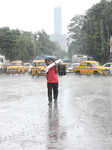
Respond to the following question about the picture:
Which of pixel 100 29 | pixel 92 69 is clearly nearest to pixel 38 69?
pixel 92 69

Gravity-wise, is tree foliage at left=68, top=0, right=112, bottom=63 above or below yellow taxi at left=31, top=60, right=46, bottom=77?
above

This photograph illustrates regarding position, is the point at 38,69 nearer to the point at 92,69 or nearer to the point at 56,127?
the point at 92,69

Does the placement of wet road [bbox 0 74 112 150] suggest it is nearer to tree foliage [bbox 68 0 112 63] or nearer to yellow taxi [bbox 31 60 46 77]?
yellow taxi [bbox 31 60 46 77]

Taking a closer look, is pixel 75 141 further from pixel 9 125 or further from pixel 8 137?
pixel 9 125

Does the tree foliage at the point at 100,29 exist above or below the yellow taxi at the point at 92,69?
above

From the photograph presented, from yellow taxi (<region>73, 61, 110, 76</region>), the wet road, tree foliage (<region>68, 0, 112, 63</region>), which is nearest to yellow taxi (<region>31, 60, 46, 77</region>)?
yellow taxi (<region>73, 61, 110, 76</region>)

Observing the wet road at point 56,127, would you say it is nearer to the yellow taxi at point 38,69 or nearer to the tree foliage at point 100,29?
the yellow taxi at point 38,69

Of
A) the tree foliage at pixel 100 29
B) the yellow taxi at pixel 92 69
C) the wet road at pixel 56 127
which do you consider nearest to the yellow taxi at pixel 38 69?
the yellow taxi at pixel 92 69

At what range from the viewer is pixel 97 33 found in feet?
172

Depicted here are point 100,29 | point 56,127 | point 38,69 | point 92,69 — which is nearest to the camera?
point 56,127

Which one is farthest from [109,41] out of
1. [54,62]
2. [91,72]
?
[54,62]

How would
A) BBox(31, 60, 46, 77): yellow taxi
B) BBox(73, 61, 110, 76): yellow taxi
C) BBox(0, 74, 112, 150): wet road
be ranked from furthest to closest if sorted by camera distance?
1. BBox(73, 61, 110, 76): yellow taxi
2. BBox(31, 60, 46, 77): yellow taxi
3. BBox(0, 74, 112, 150): wet road

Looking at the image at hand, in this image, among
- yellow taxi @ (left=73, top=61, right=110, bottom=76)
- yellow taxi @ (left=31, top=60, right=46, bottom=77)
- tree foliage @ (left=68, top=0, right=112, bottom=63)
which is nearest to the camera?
yellow taxi @ (left=31, top=60, right=46, bottom=77)

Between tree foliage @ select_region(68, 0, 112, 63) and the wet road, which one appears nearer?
the wet road
